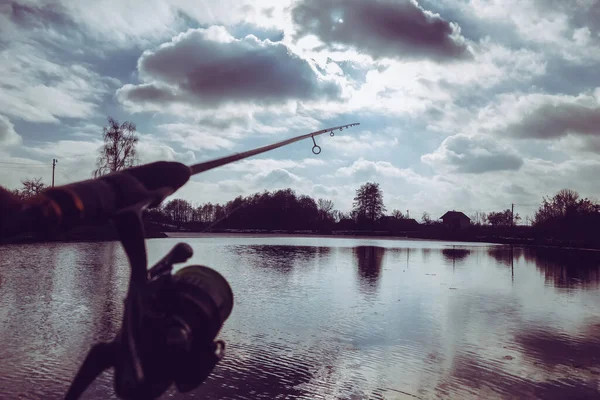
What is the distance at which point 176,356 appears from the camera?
75.9 inches

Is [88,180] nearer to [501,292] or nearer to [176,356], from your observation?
[176,356]

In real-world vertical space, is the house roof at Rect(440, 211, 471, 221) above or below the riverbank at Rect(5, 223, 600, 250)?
above

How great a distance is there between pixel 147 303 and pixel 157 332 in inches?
5.1

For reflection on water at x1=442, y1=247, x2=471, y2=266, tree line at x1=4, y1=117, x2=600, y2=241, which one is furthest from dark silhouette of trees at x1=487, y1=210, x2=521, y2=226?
reflection on water at x1=442, y1=247, x2=471, y2=266

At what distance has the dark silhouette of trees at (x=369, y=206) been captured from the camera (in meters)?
117

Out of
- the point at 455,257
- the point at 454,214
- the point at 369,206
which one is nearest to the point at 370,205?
the point at 369,206

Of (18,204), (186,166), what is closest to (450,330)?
(186,166)

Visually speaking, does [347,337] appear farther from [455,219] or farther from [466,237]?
[455,219]

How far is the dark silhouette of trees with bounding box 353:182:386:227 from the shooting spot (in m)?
117

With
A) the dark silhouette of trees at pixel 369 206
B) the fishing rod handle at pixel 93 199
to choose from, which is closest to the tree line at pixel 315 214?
the dark silhouette of trees at pixel 369 206

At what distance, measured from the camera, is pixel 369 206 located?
11738 centimetres

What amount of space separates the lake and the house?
117587mm

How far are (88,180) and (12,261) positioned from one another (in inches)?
931

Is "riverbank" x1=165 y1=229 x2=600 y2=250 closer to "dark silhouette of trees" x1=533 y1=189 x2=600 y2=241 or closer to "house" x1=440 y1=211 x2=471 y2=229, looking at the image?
"dark silhouette of trees" x1=533 y1=189 x2=600 y2=241
